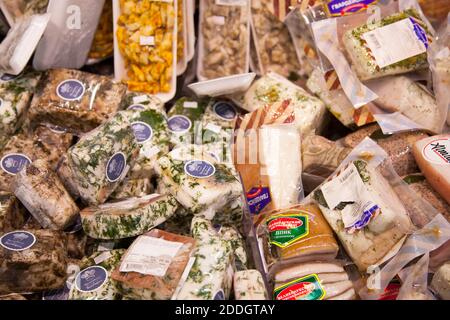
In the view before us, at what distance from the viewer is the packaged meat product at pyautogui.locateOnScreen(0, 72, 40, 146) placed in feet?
7.90

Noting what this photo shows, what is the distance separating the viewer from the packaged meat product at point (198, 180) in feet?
6.60

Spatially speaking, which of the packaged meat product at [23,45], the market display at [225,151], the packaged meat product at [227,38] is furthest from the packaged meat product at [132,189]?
the packaged meat product at [227,38]

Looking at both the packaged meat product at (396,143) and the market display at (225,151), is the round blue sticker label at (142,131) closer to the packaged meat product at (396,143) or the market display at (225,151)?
the market display at (225,151)

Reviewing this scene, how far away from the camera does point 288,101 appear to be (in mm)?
2520

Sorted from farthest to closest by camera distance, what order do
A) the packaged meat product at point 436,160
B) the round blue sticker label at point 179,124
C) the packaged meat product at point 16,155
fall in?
the round blue sticker label at point 179,124, the packaged meat product at point 16,155, the packaged meat product at point 436,160

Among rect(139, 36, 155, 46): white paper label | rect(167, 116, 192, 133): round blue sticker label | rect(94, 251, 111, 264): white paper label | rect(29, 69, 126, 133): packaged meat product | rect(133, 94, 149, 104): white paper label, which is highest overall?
rect(139, 36, 155, 46): white paper label

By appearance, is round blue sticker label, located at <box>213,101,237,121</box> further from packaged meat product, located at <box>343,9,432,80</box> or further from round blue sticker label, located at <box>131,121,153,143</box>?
packaged meat product, located at <box>343,9,432,80</box>

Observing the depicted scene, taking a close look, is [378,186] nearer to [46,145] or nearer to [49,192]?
[49,192]

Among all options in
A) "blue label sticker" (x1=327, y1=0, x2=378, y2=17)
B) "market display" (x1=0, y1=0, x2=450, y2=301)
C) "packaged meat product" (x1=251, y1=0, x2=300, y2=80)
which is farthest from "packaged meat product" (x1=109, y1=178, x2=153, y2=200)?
"blue label sticker" (x1=327, y1=0, x2=378, y2=17)

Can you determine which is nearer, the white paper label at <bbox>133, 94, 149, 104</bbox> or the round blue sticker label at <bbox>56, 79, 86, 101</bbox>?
the round blue sticker label at <bbox>56, 79, 86, 101</bbox>

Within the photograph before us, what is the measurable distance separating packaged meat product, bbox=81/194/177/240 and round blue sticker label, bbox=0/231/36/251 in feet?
0.66

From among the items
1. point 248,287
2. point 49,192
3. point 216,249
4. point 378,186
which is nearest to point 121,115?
point 49,192

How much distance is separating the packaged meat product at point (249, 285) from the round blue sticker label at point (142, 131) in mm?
830

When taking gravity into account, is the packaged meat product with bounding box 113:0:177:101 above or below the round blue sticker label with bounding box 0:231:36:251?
above
